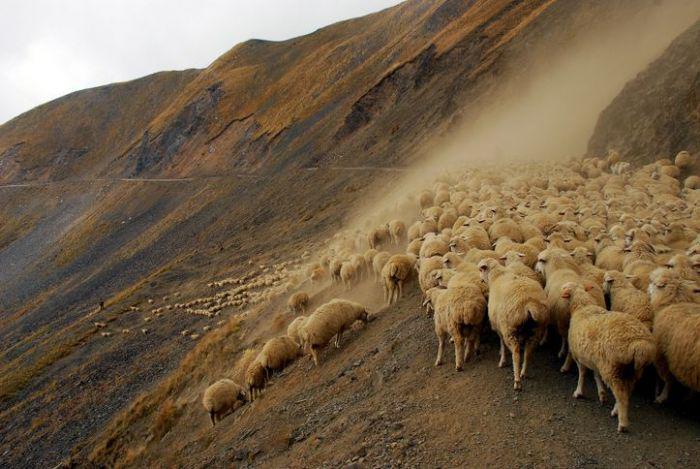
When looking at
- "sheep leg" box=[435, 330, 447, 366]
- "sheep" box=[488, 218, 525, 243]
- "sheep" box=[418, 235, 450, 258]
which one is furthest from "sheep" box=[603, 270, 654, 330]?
"sheep" box=[418, 235, 450, 258]

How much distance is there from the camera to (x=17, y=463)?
1788cm

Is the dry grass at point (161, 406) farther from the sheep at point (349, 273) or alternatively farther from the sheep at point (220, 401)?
A: the sheep at point (349, 273)

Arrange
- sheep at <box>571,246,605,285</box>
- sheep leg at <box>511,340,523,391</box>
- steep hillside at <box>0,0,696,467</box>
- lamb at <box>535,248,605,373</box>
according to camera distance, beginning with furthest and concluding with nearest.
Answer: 1. steep hillside at <box>0,0,696,467</box>
2. sheep at <box>571,246,605,285</box>
3. lamb at <box>535,248,605,373</box>
4. sheep leg at <box>511,340,523,391</box>

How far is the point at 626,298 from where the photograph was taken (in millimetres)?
7840

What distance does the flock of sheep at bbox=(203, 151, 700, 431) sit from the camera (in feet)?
21.9

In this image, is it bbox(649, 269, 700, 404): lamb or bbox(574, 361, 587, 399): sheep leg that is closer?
bbox(649, 269, 700, 404): lamb

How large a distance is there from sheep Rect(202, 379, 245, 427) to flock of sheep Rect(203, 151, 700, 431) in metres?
0.03

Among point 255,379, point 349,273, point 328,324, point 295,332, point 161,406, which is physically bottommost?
point 161,406

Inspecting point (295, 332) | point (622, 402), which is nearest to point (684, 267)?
point (622, 402)

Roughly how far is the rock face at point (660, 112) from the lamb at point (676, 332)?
55.5ft

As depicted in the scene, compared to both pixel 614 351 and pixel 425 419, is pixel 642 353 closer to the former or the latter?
pixel 614 351

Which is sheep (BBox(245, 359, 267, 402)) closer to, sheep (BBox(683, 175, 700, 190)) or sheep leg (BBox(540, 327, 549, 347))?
sheep leg (BBox(540, 327, 549, 347))

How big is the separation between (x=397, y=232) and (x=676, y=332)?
40.1 ft

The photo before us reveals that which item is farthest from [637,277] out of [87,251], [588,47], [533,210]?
[87,251]
